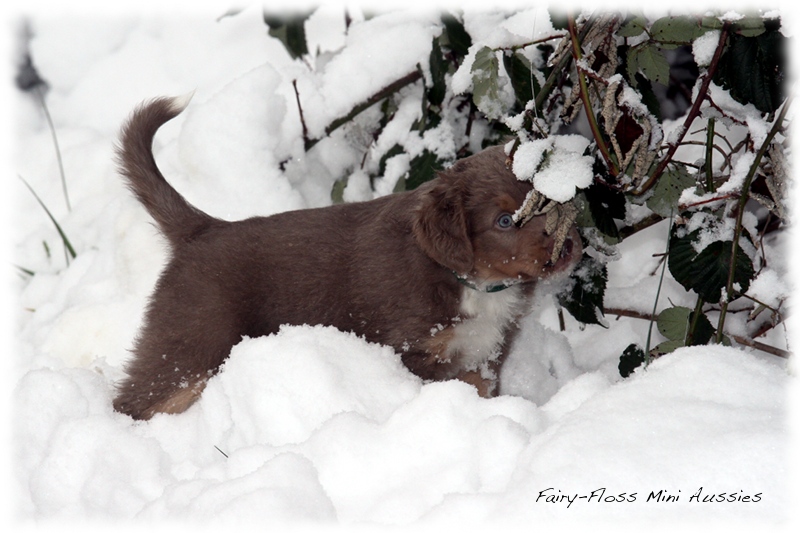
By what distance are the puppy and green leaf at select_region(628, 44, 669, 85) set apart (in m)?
0.62

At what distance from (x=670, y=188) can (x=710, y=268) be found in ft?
0.99

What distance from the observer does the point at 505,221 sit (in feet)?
9.30

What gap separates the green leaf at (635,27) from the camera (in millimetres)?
2299

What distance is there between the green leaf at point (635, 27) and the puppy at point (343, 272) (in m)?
0.68

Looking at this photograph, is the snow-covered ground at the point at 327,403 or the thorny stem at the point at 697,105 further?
the thorny stem at the point at 697,105

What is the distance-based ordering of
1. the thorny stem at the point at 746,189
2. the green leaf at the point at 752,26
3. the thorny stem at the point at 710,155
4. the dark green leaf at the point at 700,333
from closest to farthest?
the thorny stem at the point at 746,189, the green leaf at the point at 752,26, the thorny stem at the point at 710,155, the dark green leaf at the point at 700,333

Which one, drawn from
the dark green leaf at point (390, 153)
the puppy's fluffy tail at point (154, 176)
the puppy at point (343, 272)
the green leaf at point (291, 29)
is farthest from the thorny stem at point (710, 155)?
the green leaf at point (291, 29)

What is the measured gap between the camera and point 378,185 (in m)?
3.78

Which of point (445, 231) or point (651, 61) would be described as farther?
point (445, 231)

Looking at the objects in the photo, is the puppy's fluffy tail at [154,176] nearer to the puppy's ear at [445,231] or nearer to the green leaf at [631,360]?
the puppy's ear at [445,231]

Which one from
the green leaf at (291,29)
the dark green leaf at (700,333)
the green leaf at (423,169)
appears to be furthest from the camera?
the green leaf at (291,29)

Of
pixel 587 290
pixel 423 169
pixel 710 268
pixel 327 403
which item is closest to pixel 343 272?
pixel 327 403

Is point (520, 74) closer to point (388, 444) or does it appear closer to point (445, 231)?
point (445, 231)

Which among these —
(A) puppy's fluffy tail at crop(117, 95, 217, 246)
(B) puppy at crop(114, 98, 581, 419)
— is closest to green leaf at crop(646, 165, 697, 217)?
(B) puppy at crop(114, 98, 581, 419)
